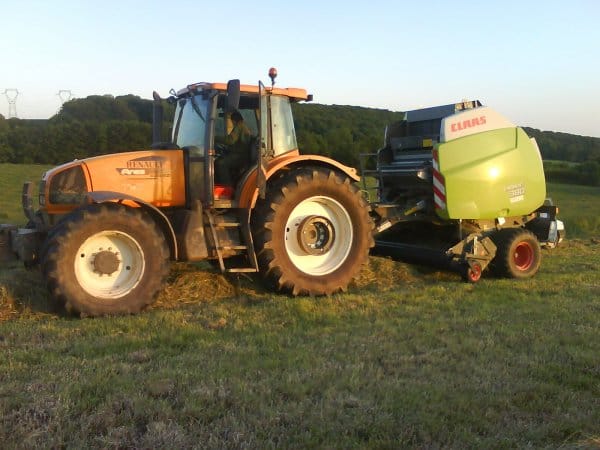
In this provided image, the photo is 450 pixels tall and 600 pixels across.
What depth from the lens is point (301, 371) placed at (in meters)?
4.19

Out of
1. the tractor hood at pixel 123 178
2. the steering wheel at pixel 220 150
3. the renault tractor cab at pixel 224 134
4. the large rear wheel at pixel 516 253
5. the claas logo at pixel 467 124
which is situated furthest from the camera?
the large rear wheel at pixel 516 253

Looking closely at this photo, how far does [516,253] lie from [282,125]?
151 inches

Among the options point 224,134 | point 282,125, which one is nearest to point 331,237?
point 282,125

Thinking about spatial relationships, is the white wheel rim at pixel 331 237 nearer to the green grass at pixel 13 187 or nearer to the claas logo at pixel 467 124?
the claas logo at pixel 467 124

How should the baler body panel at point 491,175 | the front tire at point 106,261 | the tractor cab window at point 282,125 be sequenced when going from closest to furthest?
1. the front tire at point 106,261
2. the tractor cab window at point 282,125
3. the baler body panel at point 491,175

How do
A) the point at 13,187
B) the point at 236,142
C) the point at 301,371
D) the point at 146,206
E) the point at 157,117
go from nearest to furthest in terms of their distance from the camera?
1. the point at 301,371
2. the point at 146,206
3. the point at 236,142
4. the point at 157,117
5. the point at 13,187

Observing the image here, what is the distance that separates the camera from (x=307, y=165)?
734cm

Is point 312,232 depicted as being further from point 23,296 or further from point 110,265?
point 23,296

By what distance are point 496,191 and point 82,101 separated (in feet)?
156

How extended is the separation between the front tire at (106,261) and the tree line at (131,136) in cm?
1085

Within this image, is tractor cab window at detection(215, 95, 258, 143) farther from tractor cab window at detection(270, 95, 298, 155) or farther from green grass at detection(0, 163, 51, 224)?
green grass at detection(0, 163, 51, 224)

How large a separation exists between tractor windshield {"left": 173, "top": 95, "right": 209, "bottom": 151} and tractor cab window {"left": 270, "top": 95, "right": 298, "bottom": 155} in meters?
0.82

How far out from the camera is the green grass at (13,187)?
1627 centimetres

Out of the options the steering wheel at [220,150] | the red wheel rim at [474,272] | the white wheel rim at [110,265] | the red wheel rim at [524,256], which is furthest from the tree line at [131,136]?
the white wheel rim at [110,265]
